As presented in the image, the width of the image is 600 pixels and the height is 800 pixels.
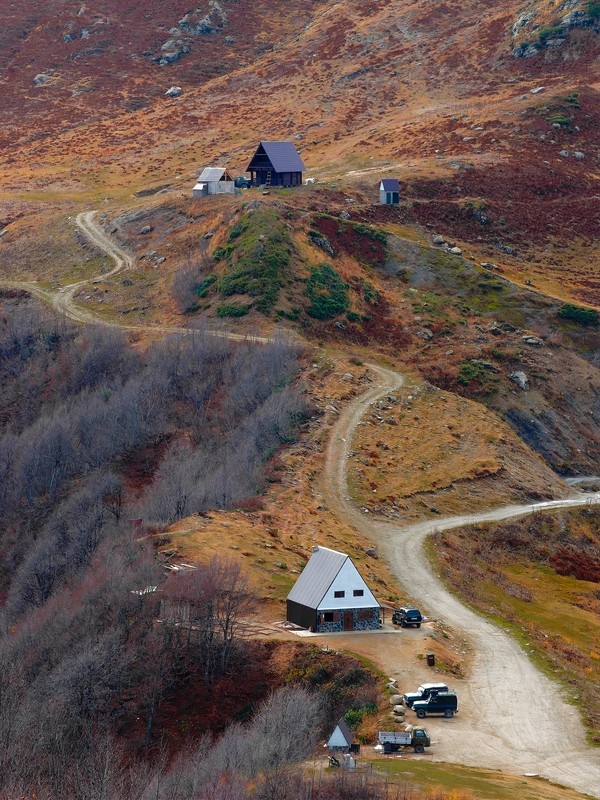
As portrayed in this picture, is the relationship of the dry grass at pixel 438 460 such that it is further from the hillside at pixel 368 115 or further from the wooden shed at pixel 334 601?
the hillside at pixel 368 115

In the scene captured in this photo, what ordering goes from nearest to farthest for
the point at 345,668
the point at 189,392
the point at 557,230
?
the point at 345,668, the point at 189,392, the point at 557,230

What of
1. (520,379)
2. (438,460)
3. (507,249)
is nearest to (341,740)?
(438,460)

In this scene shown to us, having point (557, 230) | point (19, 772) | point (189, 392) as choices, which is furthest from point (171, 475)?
point (557, 230)

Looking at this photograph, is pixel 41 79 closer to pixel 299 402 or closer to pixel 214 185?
pixel 214 185

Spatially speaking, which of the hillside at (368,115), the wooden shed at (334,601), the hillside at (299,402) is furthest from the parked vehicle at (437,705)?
the hillside at (368,115)

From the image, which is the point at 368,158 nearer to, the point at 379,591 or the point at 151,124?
the point at 151,124

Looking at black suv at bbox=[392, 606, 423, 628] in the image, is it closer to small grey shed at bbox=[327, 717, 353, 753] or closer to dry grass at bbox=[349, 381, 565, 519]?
small grey shed at bbox=[327, 717, 353, 753]

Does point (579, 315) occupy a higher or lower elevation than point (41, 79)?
lower
